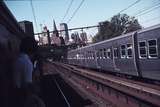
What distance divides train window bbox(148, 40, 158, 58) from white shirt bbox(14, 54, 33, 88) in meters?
10.5

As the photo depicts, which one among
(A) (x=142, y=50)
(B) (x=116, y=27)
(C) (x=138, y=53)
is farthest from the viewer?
(B) (x=116, y=27)

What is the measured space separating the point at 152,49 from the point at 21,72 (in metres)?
10.9

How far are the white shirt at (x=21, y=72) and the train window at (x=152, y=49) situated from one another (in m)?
10.5

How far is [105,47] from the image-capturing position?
89.4 feet

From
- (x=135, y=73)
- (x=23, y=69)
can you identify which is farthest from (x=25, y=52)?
(x=135, y=73)

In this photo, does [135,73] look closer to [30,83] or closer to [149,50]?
[149,50]

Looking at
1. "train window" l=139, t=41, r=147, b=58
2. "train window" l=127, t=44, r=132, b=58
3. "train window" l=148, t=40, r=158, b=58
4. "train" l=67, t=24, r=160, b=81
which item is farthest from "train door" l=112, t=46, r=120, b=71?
"train window" l=148, t=40, r=158, b=58

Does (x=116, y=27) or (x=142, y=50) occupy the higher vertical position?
(x=116, y=27)

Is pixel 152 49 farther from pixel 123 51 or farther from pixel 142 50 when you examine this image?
pixel 123 51

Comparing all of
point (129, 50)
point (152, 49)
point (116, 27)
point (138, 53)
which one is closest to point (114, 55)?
point (129, 50)

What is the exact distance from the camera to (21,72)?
5109mm

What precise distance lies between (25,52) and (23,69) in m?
0.34

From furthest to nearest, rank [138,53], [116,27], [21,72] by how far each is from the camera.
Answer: [116,27]
[138,53]
[21,72]

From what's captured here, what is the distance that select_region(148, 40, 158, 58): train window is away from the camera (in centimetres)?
1480
